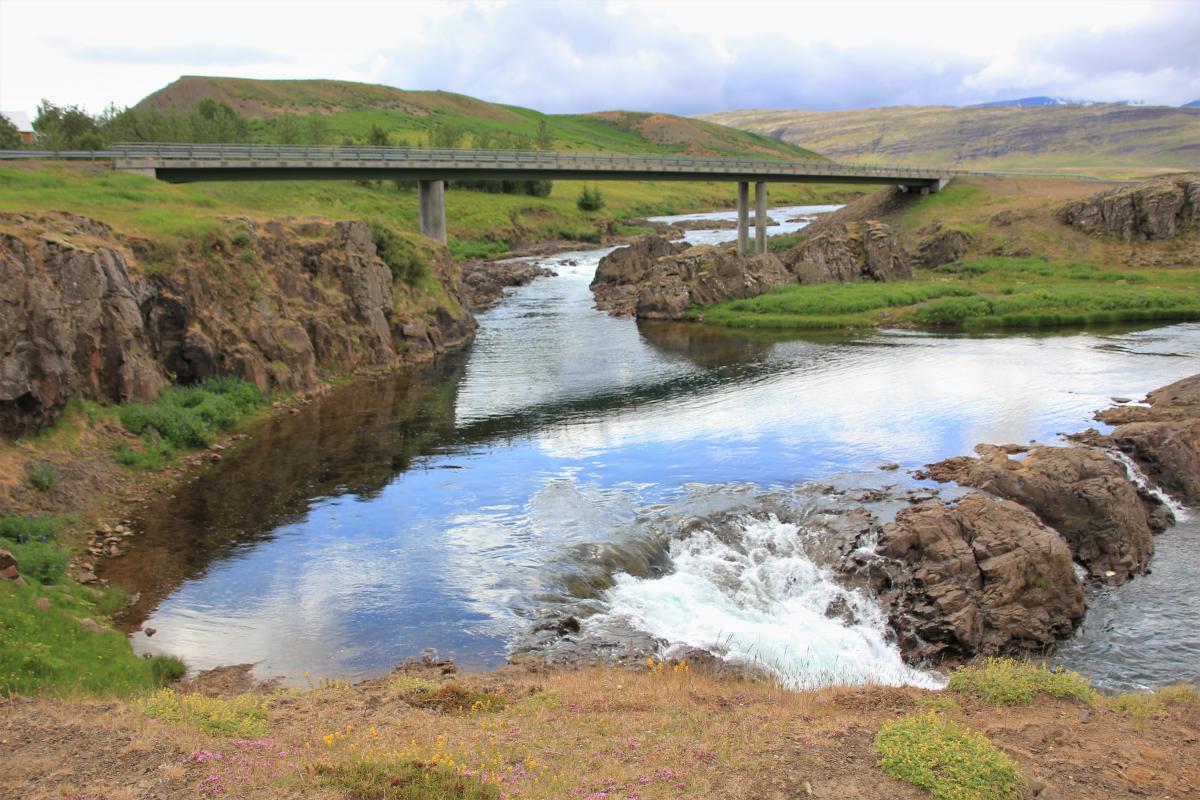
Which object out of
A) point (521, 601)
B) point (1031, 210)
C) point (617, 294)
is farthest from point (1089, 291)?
point (521, 601)

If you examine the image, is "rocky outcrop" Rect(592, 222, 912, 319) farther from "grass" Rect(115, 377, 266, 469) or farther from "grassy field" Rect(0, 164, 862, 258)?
"grass" Rect(115, 377, 266, 469)

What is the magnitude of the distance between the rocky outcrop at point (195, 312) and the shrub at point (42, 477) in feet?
6.42

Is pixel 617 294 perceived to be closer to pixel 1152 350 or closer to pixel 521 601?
pixel 1152 350

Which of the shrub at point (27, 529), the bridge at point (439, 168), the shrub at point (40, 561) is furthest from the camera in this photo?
the bridge at point (439, 168)

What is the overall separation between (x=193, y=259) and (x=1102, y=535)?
4042cm

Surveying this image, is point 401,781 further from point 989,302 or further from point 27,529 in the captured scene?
point 989,302

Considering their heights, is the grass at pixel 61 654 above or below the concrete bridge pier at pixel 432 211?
below

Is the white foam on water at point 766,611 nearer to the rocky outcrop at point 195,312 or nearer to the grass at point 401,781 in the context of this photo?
the grass at point 401,781

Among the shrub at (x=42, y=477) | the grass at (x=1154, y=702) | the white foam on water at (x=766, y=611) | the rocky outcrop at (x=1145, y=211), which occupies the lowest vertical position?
the white foam on water at (x=766, y=611)

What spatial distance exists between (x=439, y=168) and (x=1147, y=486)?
2342 inches

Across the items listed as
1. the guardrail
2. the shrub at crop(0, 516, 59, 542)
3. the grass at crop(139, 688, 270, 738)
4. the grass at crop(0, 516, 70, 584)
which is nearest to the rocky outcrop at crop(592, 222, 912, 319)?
the guardrail

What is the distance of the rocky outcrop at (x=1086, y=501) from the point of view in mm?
26719

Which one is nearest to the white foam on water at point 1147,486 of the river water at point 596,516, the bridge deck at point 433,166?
the river water at point 596,516

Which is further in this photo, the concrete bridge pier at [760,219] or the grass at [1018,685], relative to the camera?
the concrete bridge pier at [760,219]
